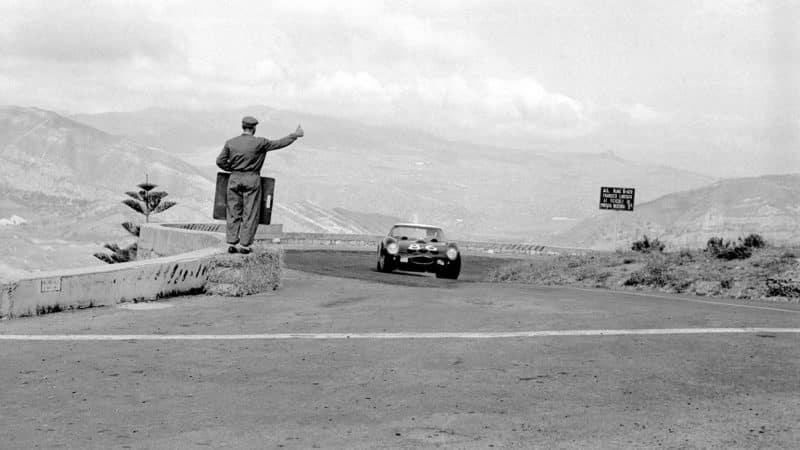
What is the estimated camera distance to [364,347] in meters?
9.98

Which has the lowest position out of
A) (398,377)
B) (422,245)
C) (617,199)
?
(398,377)

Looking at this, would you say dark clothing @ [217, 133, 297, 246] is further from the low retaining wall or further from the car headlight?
the car headlight

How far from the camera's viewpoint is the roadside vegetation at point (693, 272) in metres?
17.6

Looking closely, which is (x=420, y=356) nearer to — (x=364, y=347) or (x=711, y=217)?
(x=364, y=347)

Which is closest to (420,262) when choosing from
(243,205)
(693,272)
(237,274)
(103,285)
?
(693,272)

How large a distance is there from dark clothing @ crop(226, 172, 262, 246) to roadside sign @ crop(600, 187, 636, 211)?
2616 cm

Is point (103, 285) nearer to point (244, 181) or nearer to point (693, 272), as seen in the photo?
point (244, 181)

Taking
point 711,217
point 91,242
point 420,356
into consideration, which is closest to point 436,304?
point 420,356

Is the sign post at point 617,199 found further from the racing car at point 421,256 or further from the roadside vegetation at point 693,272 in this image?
the racing car at point 421,256

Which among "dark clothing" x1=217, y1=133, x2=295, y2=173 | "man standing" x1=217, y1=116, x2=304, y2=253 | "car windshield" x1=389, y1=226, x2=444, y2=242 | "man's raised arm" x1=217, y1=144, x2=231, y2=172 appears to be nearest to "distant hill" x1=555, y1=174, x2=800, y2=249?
"car windshield" x1=389, y1=226, x2=444, y2=242

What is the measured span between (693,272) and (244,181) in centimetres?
931

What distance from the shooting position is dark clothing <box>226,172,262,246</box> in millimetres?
14602

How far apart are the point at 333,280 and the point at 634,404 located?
1131cm

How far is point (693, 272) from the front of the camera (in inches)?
787
